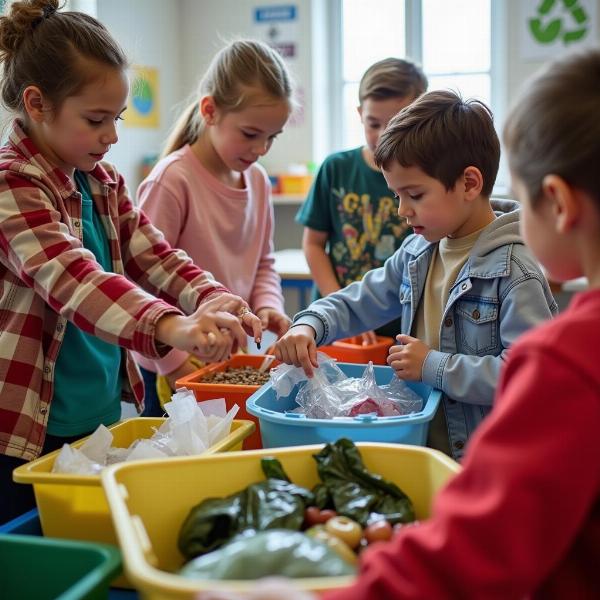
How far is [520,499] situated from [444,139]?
825mm

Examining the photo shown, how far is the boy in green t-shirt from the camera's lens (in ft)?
6.36

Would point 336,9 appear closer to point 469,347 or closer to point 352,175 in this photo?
point 352,175

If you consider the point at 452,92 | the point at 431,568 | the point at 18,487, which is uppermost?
the point at 452,92

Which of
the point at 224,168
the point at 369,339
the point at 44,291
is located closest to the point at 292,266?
the point at 224,168

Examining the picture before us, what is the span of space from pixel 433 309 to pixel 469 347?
120 mm

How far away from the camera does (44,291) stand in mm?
1074

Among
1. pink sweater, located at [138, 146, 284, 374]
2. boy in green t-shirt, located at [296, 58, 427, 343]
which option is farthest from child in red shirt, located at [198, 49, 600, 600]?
boy in green t-shirt, located at [296, 58, 427, 343]

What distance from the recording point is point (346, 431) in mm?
1007

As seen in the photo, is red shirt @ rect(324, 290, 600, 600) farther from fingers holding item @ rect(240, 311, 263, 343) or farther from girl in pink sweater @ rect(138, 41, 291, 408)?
girl in pink sweater @ rect(138, 41, 291, 408)

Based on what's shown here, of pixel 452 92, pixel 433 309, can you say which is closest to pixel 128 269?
pixel 433 309

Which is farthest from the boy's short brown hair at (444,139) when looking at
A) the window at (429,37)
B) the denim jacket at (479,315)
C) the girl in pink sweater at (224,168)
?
the window at (429,37)

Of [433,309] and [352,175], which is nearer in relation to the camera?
[433,309]

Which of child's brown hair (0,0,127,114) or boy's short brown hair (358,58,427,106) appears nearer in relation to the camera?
child's brown hair (0,0,127,114)

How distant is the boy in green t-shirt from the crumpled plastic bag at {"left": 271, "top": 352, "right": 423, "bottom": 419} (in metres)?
0.70
